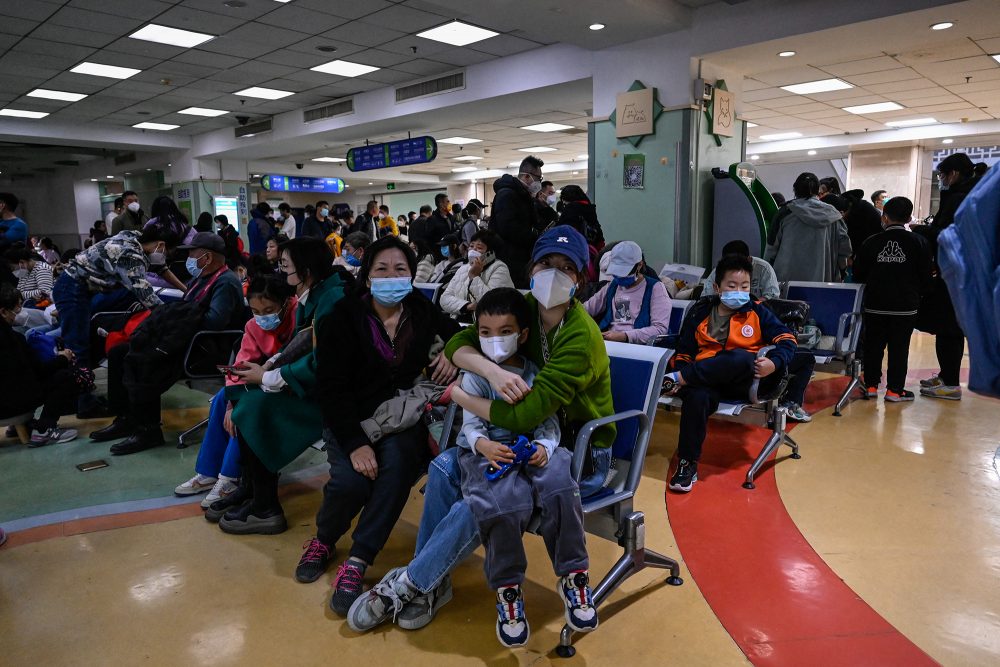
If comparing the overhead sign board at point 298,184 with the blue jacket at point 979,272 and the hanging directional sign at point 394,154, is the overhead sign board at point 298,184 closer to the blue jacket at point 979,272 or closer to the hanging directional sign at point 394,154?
the hanging directional sign at point 394,154

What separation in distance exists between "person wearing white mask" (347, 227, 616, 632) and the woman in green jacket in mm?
791

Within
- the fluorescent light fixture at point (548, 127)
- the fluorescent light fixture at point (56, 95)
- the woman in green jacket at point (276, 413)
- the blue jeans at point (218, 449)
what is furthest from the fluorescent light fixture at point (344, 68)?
the blue jeans at point (218, 449)

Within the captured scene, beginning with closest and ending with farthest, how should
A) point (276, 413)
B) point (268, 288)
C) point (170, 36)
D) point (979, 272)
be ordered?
point (979, 272), point (276, 413), point (268, 288), point (170, 36)

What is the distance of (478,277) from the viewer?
14.4 feet

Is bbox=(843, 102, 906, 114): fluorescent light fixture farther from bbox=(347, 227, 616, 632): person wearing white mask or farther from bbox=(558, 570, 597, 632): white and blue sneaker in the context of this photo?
bbox=(558, 570, 597, 632): white and blue sneaker

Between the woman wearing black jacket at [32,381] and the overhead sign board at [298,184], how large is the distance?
1262cm

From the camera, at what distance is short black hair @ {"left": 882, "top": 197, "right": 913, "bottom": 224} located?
4.41m

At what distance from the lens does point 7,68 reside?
7.86m

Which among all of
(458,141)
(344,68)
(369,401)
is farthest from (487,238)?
(458,141)

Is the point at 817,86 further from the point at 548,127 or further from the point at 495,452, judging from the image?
the point at 495,452

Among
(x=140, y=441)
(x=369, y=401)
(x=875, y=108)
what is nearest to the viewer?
(x=369, y=401)

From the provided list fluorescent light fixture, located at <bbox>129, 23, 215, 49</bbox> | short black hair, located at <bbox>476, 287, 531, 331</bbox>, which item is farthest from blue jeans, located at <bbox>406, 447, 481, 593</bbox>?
fluorescent light fixture, located at <bbox>129, 23, 215, 49</bbox>

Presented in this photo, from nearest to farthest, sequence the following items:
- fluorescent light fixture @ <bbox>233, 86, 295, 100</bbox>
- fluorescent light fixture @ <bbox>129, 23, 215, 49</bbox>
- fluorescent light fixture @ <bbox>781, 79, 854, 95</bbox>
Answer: fluorescent light fixture @ <bbox>129, 23, 215, 49</bbox> < fluorescent light fixture @ <bbox>781, 79, 854, 95</bbox> < fluorescent light fixture @ <bbox>233, 86, 295, 100</bbox>

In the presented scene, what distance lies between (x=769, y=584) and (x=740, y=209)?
4433 millimetres
